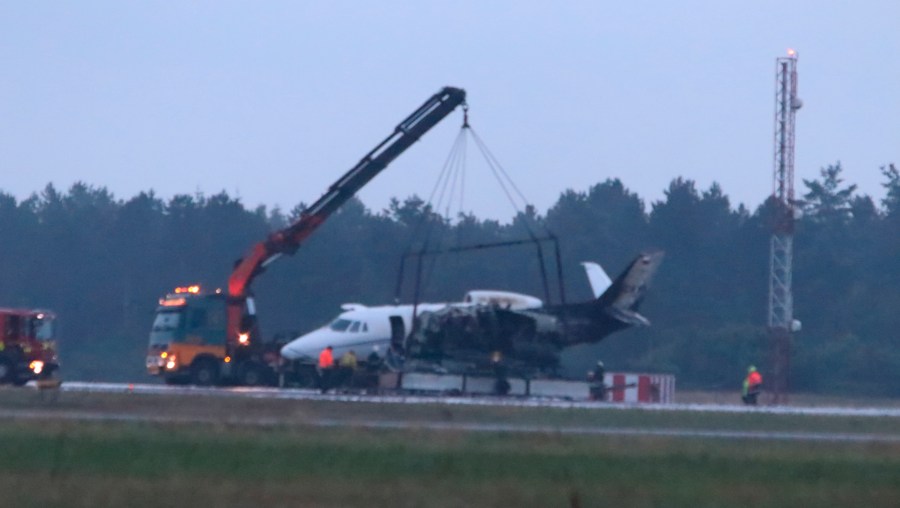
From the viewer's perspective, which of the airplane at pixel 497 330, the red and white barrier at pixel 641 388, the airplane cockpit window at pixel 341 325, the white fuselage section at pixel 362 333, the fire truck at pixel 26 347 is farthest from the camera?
the airplane cockpit window at pixel 341 325

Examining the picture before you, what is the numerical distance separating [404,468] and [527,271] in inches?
2517

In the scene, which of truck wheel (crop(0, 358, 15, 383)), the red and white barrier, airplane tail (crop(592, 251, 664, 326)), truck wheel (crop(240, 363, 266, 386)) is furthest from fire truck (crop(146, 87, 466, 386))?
the red and white barrier

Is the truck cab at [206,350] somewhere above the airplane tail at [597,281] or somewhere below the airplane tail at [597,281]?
below

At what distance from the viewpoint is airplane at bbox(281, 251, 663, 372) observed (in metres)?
37.2

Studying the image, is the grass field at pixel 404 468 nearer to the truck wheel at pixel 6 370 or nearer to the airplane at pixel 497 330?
the airplane at pixel 497 330

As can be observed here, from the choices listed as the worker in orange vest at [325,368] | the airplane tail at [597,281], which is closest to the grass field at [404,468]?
the worker in orange vest at [325,368]

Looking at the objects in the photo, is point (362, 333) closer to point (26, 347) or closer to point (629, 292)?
point (629, 292)

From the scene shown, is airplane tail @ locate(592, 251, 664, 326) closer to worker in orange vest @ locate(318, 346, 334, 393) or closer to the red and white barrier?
the red and white barrier

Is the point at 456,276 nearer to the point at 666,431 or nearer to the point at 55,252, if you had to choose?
the point at 55,252

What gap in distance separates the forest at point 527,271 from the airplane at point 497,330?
24.4 metres

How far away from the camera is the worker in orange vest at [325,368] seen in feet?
120

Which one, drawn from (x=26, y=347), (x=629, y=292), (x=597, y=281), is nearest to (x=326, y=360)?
(x=629, y=292)

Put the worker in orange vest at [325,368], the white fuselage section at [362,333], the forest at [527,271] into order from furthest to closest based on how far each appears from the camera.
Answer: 1. the forest at [527,271]
2. the white fuselage section at [362,333]
3. the worker in orange vest at [325,368]

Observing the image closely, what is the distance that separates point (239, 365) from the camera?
126 ft
